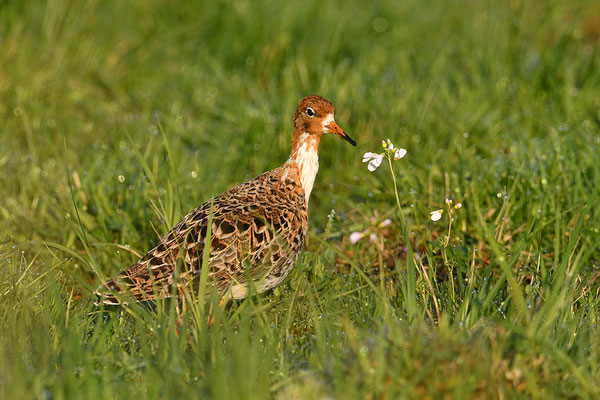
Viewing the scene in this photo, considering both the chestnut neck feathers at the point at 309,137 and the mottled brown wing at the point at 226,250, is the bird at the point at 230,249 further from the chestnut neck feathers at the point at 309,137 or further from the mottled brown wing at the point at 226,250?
the chestnut neck feathers at the point at 309,137

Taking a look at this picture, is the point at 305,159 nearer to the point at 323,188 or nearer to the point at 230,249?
the point at 230,249

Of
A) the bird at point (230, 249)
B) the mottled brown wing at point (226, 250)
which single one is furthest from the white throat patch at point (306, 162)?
the mottled brown wing at point (226, 250)

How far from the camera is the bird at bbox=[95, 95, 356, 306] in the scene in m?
4.27

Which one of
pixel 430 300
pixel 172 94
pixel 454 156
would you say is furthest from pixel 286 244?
pixel 172 94

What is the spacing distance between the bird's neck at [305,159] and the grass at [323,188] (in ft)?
1.64

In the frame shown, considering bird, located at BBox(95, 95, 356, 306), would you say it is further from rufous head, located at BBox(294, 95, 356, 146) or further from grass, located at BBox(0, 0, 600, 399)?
rufous head, located at BBox(294, 95, 356, 146)

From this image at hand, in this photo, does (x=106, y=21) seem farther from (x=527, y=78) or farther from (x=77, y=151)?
(x=527, y=78)

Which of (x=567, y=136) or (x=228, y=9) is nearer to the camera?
(x=567, y=136)

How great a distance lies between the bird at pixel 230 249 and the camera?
14.0 ft

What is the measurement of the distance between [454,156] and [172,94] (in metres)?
2.98

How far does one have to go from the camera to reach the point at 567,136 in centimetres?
605

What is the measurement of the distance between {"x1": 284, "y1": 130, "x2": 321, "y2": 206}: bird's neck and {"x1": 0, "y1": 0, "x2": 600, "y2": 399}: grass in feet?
1.64

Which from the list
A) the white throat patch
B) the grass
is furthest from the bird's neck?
the grass

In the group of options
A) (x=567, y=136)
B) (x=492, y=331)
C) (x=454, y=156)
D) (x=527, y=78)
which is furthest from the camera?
(x=527, y=78)
